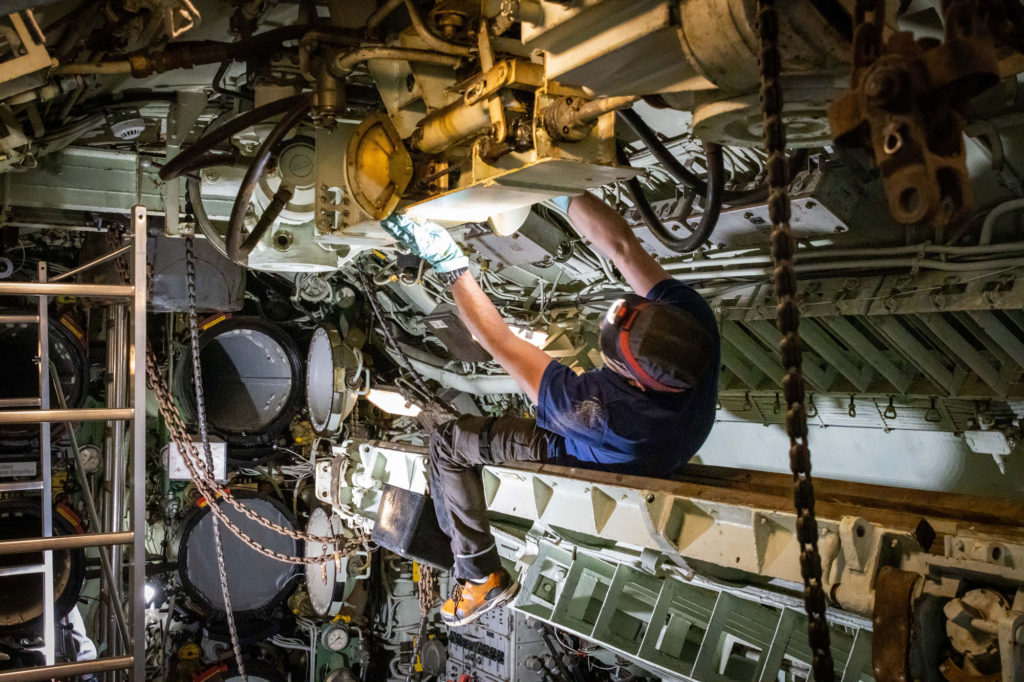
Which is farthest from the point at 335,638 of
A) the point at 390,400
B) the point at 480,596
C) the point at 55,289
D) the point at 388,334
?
the point at 55,289

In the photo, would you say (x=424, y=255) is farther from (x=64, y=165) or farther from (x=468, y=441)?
(x=64, y=165)

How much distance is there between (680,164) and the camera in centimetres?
306

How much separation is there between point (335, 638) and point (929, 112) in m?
7.13

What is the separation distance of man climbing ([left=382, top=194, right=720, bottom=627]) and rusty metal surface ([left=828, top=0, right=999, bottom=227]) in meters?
1.50

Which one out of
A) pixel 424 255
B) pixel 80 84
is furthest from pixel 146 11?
pixel 424 255

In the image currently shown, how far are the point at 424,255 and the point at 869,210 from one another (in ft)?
6.40

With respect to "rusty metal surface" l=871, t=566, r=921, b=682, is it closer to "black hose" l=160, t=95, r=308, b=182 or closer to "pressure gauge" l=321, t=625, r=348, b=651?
"black hose" l=160, t=95, r=308, b=182

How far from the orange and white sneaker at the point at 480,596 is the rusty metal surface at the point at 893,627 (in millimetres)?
2224

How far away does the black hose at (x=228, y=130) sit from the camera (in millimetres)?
3461

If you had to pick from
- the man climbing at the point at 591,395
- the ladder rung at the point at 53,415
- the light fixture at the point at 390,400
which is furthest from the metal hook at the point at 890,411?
the light fixture at the point at 390,400

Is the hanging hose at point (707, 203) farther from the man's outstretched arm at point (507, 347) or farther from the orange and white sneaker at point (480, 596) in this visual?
the orange and white sneaker at point (480, 596)

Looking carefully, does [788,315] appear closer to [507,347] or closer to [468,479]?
[507,347]

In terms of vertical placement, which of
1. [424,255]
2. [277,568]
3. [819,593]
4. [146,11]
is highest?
[146,11]

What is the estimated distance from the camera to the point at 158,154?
16.3ft
